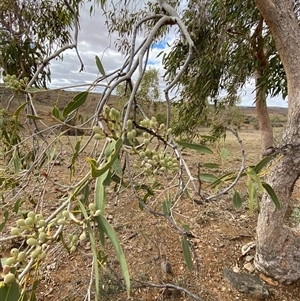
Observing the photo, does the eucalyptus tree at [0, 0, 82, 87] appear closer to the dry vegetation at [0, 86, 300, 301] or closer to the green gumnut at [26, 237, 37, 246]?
the dry vegetation at [0, 86, 300, 301]

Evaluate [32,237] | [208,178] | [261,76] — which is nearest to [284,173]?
[208,178]

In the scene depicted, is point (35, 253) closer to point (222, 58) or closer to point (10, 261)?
point (10, 261)

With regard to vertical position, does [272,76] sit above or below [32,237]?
above

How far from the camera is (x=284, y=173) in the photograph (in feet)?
4.42

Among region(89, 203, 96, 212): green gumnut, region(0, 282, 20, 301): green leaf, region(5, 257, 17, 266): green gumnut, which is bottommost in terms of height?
region(0, 282, 20, 301): green leaf

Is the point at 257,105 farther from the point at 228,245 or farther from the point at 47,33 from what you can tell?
the point at 47,33

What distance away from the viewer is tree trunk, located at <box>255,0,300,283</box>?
50.1 inches

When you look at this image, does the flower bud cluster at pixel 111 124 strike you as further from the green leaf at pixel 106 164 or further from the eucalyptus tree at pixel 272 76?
the eucalyptus tree at pixel 272 76

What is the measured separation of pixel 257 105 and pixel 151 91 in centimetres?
517

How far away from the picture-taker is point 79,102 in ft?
1.91

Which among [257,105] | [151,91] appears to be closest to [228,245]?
[257,105]

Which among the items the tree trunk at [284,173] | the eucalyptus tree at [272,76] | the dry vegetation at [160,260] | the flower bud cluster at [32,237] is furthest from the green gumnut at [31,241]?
the tree trunk at [284,173]

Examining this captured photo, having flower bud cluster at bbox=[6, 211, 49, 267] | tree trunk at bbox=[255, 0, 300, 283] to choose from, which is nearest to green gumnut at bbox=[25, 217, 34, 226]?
flower bud cluster at bbox=[6, 211, 49, 267]

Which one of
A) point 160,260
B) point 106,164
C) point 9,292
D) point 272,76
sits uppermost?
point 272,76
